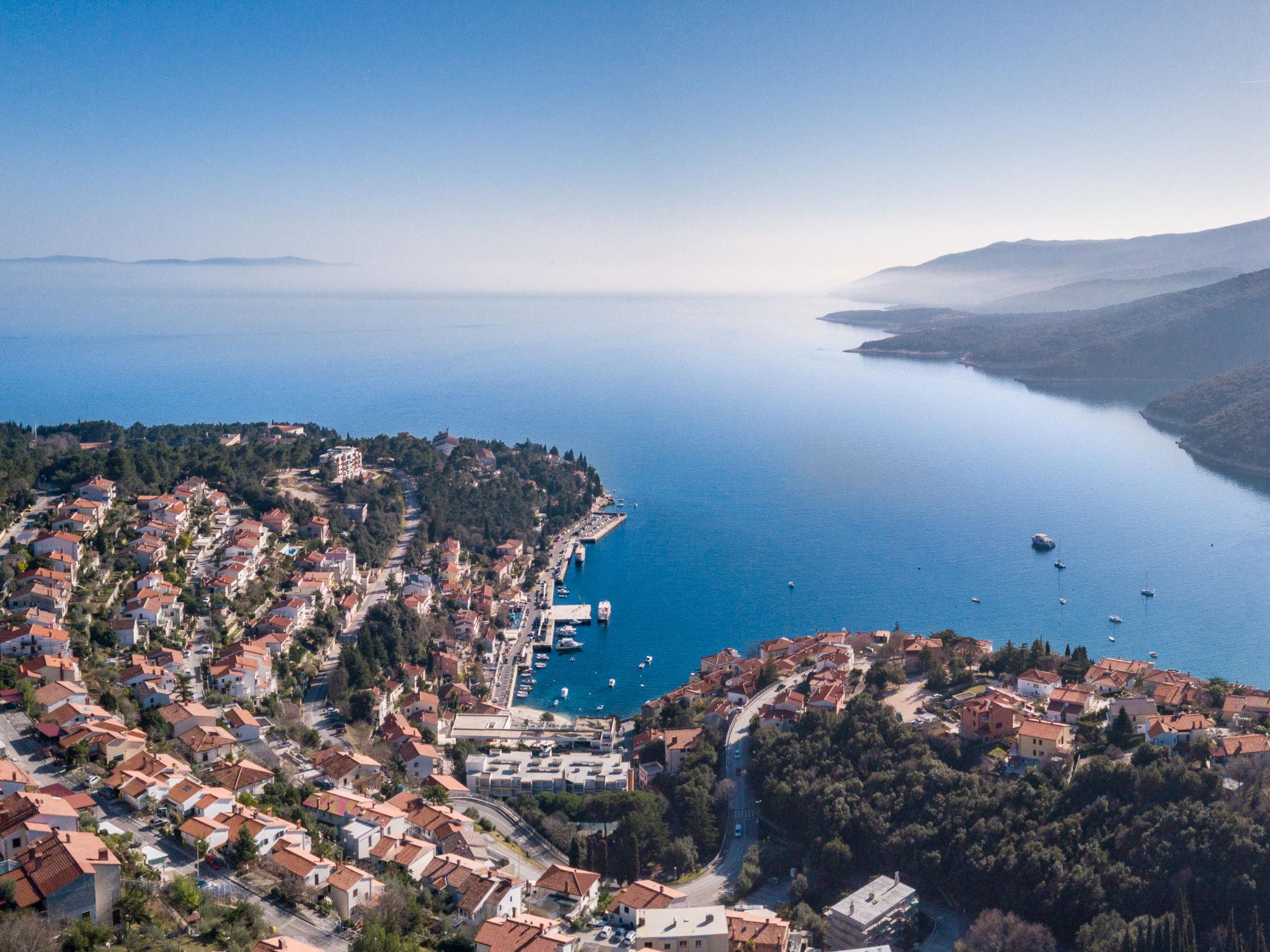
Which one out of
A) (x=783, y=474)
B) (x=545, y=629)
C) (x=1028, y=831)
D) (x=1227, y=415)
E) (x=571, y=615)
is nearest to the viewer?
(x=1028, y=831)

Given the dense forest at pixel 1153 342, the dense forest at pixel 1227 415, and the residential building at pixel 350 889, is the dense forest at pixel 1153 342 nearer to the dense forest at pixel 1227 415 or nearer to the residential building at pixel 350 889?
the dense forest at pixel 1227 415

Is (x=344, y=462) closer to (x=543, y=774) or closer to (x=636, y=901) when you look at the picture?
(x=543, y=774)

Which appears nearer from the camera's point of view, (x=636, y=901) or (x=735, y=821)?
(x=636, y=901)

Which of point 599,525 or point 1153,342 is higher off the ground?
point 1153,342

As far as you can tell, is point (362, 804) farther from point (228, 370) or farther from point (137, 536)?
point (228, 370)

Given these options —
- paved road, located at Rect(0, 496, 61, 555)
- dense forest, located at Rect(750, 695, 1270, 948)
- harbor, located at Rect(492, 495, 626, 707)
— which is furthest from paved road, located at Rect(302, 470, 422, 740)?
dense forest, located at Rect(750, 695, 1270, 948)

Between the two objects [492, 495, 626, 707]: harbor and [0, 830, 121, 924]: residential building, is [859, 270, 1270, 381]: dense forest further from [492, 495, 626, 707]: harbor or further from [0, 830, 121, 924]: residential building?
[0, 830, 121, 924]: residential building

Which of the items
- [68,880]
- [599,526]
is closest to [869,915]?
[68,880]

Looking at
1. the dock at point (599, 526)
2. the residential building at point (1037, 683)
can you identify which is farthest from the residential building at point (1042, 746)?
the dock at point (599, 526)
